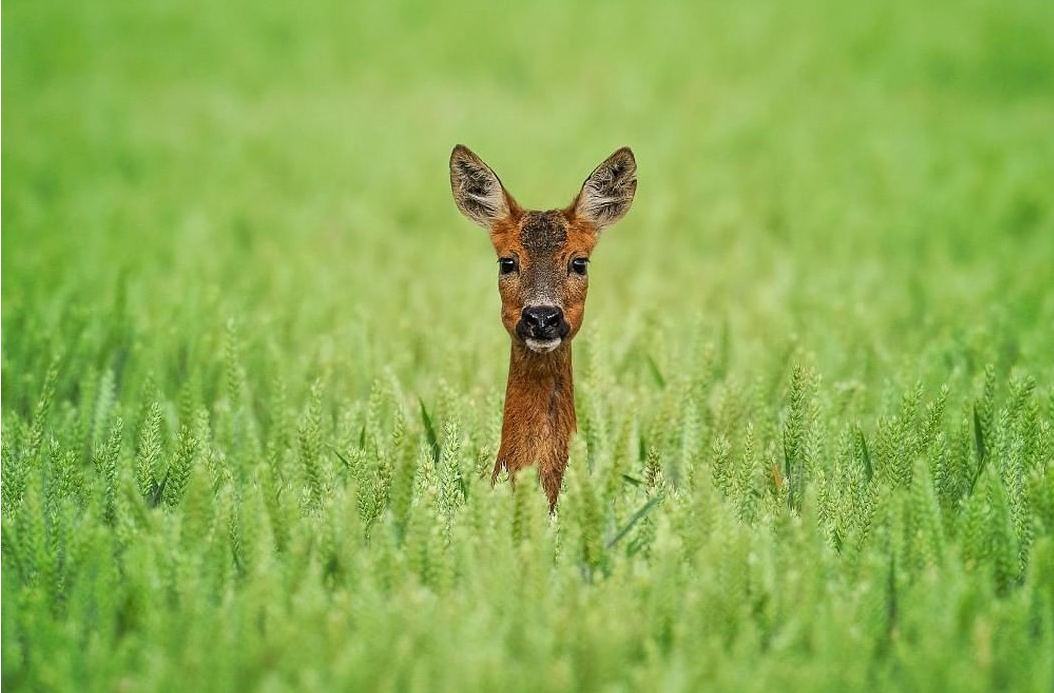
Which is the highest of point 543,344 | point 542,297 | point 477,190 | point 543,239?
Answer: point 477,190

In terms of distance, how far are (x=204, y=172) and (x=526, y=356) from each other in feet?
22.6

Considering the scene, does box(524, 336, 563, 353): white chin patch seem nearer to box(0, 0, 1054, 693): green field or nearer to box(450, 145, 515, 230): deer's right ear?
box(0, 0, 1054, 693): green field

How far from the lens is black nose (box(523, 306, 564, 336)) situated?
3.94 meters

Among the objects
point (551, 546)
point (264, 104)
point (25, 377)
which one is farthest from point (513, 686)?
point (264, 104)

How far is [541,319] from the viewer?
3.94 meters

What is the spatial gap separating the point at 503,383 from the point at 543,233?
1.40 m

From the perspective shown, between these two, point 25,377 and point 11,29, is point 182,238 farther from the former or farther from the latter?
point 11,29

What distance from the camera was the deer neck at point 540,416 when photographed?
4020 mm

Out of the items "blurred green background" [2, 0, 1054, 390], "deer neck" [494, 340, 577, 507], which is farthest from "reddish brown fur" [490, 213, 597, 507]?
"blurred green background" [2, 0, 1054, 390]

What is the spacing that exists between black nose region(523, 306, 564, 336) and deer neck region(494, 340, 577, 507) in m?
0.15

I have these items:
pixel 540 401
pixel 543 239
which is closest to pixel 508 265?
pixel 543 239

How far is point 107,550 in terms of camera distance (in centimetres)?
318

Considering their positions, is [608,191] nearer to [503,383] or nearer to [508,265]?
[508,265]

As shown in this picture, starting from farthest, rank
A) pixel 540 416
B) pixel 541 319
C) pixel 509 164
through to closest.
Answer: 1. pixel 509 164
2. pixel 540 416
3. pixel 541 319
